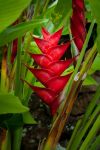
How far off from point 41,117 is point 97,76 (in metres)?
0.49

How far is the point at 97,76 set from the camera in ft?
6.93

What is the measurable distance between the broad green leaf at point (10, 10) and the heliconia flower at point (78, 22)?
0.92 feet

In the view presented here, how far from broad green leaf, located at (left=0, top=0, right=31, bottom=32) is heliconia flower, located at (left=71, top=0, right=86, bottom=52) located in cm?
28

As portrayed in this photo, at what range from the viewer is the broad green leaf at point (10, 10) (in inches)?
24.6

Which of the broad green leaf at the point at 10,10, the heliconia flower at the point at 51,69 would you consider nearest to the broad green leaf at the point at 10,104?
the heliconia flower at the point at 51,69

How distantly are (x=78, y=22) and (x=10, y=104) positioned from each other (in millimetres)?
276

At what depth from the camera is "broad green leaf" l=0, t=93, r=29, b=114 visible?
806 millimetres

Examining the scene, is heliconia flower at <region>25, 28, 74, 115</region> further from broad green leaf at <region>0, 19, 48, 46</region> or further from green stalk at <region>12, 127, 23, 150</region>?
green stalk at <region>12, 127, 23, 150</region>

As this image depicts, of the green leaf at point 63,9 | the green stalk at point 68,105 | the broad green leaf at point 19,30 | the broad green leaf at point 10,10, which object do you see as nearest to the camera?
the broad green leaf at point 10,10

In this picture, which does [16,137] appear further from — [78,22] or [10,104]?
[78,22]

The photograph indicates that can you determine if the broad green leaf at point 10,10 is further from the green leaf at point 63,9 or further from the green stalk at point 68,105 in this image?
the green leaf at point 63,9

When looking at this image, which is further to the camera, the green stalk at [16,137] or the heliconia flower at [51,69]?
the green stalk at [16,137]

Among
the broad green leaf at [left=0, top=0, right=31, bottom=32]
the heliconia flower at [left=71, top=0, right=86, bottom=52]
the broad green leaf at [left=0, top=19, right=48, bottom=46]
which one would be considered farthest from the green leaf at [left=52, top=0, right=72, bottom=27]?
the broad green leaf at [left=0, top=0, right=31, bottom=32]

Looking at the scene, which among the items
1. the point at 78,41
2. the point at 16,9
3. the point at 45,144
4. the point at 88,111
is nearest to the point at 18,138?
the point at 45,144
